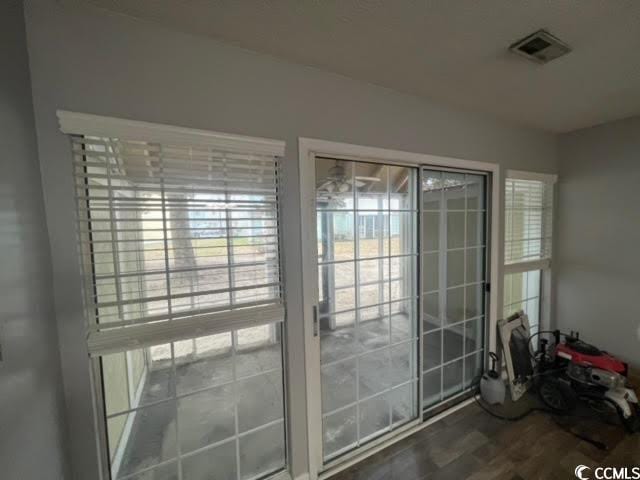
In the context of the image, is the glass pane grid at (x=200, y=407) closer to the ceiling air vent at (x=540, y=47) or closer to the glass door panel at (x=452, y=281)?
the glass door panel at (x=452, y=281)

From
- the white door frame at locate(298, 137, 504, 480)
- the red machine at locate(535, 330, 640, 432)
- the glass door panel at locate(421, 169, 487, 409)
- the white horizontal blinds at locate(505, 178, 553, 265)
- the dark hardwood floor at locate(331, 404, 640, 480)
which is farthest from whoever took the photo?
the white horizontal blinds at locate(505, 178, 553, 265)

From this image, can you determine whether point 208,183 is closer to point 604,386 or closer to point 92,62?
point 92,62

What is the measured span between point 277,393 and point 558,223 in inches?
131

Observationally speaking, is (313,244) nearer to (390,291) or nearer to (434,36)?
(390,291)

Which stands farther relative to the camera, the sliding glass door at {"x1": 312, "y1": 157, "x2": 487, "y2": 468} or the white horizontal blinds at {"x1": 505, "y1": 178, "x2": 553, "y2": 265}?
the white horizontal blinds at {"x1": 505, "y1": 178, "x2": 553, "y2": 265}

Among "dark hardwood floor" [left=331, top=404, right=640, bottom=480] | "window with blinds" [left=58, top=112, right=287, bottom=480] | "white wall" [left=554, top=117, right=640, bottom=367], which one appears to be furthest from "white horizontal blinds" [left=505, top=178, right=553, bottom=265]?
"window with blinds" [left=58, top=112, right=287, bottom=480]

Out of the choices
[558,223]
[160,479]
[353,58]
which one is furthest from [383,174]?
[558,223]

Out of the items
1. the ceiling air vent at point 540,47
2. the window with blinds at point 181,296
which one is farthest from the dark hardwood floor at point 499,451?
the ceiling air vent at point 540,47

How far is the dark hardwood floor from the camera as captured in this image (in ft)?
5.01

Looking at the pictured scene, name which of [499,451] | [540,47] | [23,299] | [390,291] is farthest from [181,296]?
[499,451]

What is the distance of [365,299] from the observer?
1691 millimetres

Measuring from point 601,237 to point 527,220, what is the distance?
2.19 ft

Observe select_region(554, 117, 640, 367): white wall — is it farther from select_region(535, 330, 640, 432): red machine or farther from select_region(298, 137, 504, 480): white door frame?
select_region(298, 137, 504, 480): white door frame

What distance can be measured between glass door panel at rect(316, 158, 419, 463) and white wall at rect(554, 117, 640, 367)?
2112mm
